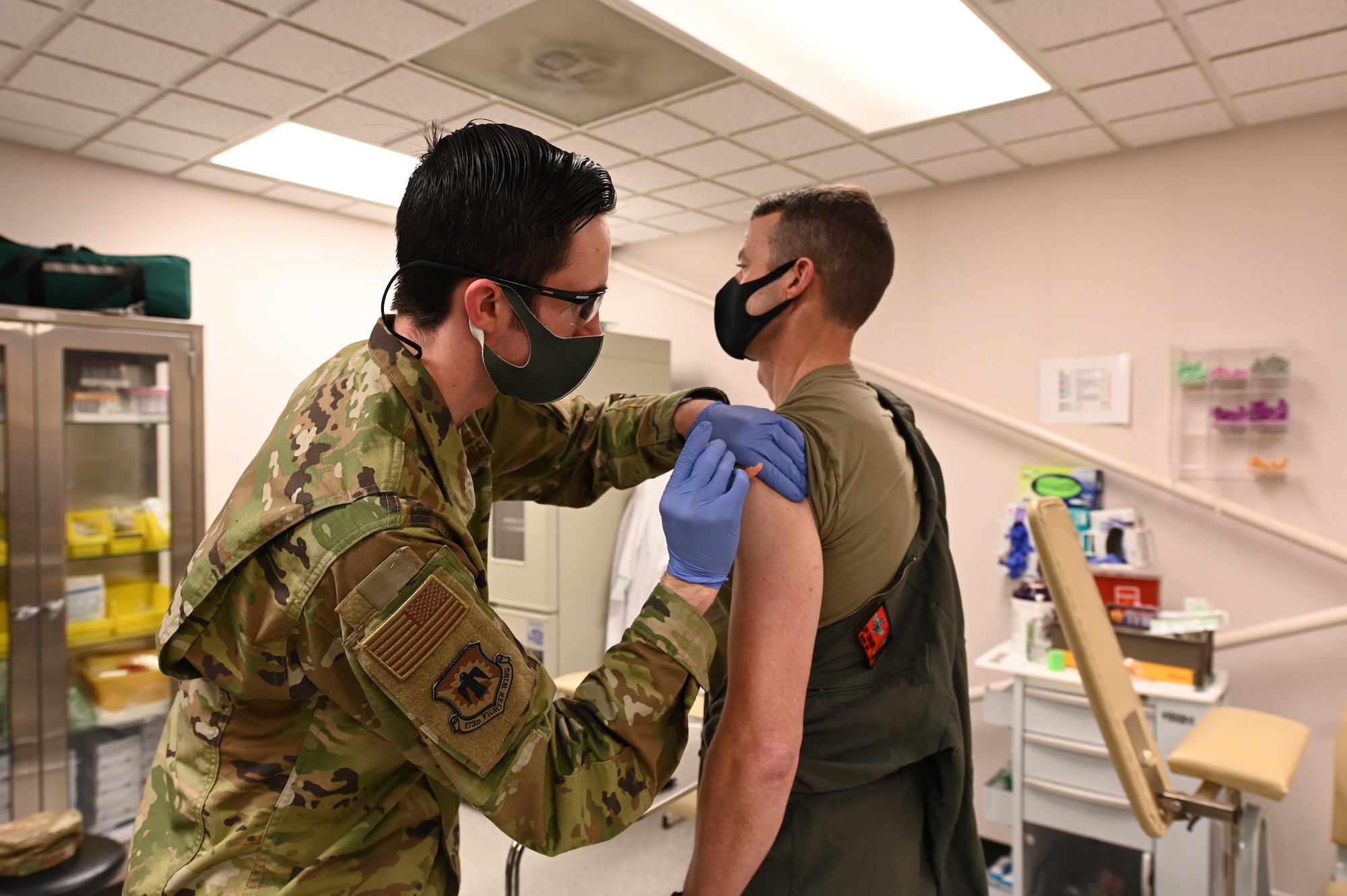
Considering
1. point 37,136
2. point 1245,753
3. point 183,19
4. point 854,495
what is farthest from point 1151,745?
point 37,136

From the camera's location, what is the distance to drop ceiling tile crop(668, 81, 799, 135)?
275cm

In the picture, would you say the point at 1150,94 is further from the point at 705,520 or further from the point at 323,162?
the point at 323,162

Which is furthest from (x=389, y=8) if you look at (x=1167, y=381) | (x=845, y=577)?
(x=1167, y=381)

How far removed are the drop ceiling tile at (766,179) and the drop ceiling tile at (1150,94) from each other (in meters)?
1.18

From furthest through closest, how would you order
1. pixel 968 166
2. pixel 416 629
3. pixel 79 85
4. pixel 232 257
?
pixel 232 257 → pixel 968 166 → pixel 79 85 → pixel 416 629

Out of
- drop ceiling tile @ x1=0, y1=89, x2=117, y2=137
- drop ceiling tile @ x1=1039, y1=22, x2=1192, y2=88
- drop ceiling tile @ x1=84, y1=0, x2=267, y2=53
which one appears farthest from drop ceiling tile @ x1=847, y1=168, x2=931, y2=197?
drop ceiling tile @ x1=0, y1=89, x2=117, y2=137

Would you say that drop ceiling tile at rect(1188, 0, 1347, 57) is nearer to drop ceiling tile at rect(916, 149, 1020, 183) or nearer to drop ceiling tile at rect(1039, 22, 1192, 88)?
drop ceiling tile at rect(1039, 22, 1192, 88)

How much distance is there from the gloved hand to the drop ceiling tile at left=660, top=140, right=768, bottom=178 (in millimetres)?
2451

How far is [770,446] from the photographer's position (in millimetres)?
1155

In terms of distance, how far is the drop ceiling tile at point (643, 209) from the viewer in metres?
4.10

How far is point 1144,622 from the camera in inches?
116

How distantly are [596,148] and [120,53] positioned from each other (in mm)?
1599

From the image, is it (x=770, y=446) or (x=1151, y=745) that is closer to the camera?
(x=770, y=446)

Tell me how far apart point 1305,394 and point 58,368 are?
437cm
